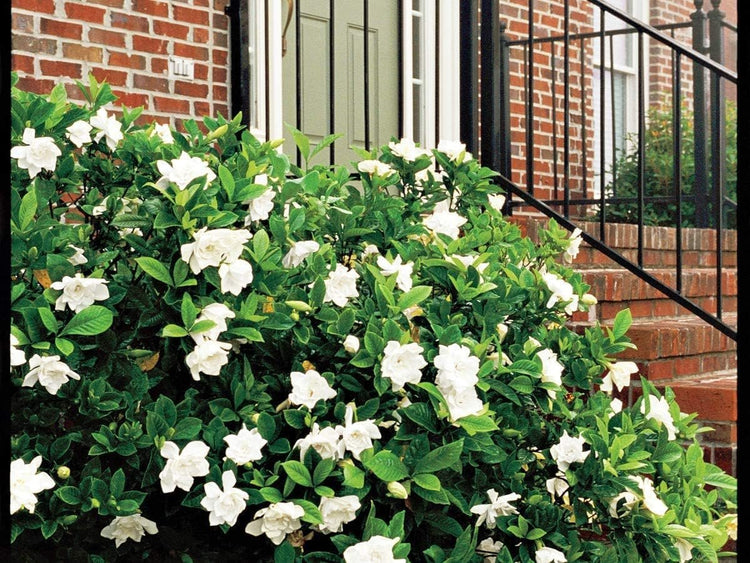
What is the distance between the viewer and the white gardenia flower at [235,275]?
185 centimetres

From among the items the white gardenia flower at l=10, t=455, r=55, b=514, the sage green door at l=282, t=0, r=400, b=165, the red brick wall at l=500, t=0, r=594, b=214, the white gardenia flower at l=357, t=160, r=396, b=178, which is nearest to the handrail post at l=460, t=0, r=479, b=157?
the sage green door at l=282, t=0, r=400, b=165

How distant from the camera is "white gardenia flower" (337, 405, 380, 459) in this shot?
1860mm

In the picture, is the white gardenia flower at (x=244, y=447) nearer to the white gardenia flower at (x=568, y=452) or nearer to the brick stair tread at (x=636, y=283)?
the white gardenia flower at (x=568, y=452)

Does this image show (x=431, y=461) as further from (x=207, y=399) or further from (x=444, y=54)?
(x=444, y=54)

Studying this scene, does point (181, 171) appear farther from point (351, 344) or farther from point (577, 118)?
point (577, 118)

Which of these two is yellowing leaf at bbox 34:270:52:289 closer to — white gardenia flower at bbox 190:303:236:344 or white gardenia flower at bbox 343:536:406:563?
white gardenia flower at bbox 190:303:236:344

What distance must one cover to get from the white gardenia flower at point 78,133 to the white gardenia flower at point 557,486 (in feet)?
4.04

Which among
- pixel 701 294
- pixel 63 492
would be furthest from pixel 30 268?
pixel 701 294

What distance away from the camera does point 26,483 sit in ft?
5.63

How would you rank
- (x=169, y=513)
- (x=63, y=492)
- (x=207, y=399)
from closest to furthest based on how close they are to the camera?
(x=63, y=492) < (x=169, y=513) < (x=207, y=399)

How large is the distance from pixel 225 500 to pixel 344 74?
3.95 metres

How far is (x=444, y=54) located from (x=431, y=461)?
416 cm

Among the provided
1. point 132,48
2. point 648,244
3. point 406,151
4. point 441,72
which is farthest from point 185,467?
point 441,72

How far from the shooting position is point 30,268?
1881 millimetres
